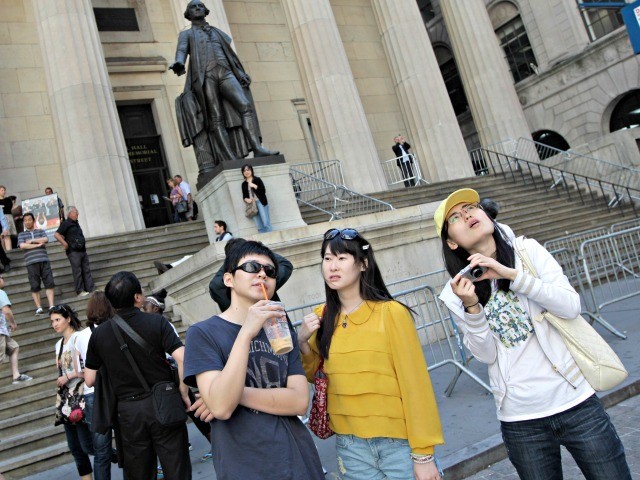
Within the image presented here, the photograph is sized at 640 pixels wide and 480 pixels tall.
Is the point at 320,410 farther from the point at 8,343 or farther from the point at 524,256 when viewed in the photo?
the point at 8,343

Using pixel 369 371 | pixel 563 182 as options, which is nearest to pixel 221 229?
pixel 369 371

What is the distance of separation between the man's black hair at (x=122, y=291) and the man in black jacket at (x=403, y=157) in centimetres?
1687

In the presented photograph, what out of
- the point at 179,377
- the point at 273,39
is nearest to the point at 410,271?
the point at 179,377

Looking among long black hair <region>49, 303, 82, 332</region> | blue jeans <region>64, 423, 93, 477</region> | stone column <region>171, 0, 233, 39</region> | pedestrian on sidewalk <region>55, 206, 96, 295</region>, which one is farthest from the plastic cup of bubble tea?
stone column <region>171, 0, 233, 39</region>

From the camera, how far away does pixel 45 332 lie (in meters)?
9.62

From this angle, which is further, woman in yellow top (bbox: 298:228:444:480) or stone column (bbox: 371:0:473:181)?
stone column (bbox: 371:0:473:181)

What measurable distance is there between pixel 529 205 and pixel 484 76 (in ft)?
24.3

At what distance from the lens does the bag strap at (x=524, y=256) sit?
262cm

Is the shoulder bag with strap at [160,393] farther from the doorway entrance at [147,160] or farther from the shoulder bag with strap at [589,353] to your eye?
the doorway entrance at [147,160]

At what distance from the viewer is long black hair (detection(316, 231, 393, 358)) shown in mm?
2787

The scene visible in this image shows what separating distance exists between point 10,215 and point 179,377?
44.5 feet

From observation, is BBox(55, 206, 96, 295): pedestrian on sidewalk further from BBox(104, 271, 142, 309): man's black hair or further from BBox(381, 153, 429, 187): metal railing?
BBox(381, 153, 429, 187): metal railing

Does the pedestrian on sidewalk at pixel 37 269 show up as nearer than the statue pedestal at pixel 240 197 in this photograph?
Yes

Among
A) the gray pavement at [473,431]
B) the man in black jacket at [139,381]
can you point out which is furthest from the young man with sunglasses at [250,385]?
the gray pavement at [473,431]
